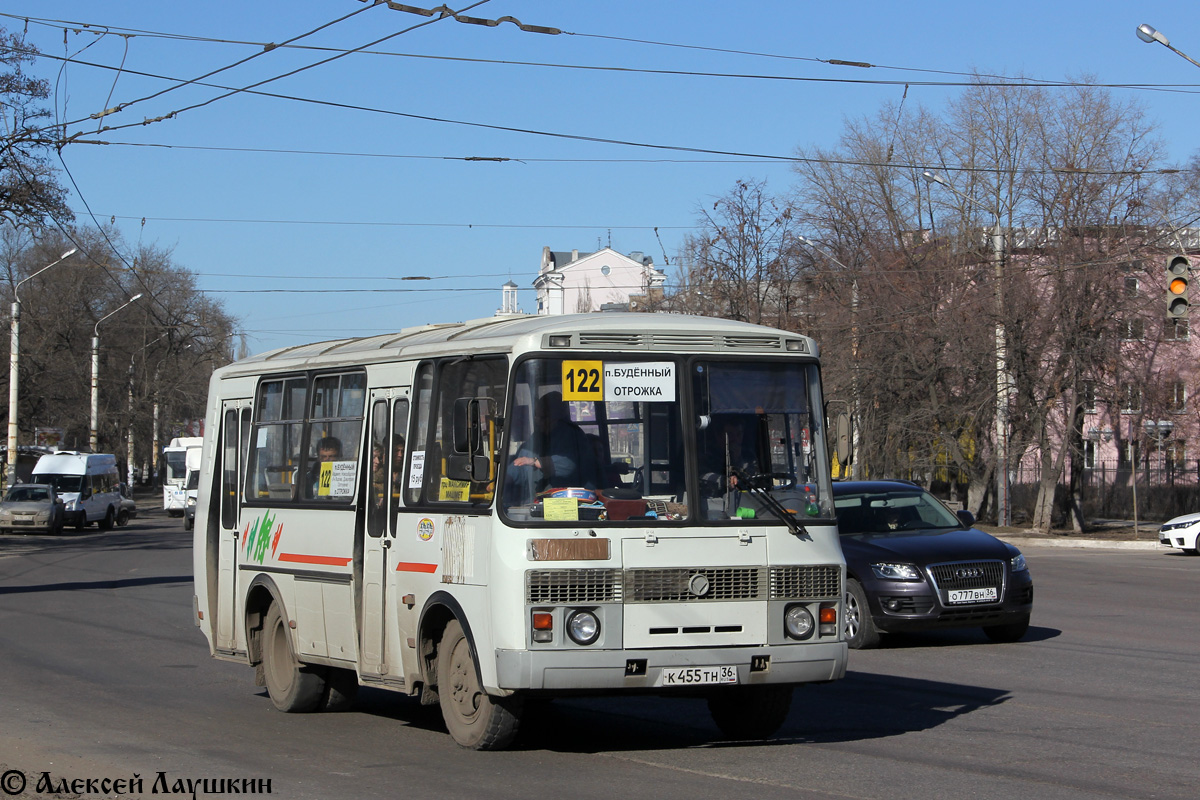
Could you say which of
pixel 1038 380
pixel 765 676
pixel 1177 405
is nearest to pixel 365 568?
pixel 765 676

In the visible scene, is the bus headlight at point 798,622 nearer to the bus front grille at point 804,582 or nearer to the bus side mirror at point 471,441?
the bus front grille at point 804,582

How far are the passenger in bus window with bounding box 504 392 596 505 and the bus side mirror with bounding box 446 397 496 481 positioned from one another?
18cm

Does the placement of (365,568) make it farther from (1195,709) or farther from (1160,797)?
(1195,709)

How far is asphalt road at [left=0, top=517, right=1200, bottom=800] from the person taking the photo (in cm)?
731

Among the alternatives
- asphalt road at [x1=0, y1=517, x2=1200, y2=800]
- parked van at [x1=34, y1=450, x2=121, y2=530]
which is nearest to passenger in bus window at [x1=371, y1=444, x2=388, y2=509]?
asphalt road at [x1=0, y1=517, x2=1200, y2=800]

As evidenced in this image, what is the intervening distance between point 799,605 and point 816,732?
129 centimetres

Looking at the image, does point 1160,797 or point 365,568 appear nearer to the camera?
point 1160,797

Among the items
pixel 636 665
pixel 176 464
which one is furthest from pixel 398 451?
pixel 176 464

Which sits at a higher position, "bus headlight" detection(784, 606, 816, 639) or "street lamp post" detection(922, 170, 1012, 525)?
"street lamp post" detection(922, 170, 1012, 525)

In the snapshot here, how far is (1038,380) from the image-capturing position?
37250 mm

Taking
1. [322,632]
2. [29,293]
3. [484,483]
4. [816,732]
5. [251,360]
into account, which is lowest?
[816,732]

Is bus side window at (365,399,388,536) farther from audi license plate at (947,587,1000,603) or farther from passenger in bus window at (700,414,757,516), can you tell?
audi license plate at (947,587,1000,603)

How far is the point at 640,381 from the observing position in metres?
8.14

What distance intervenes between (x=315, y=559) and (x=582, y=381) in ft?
9.64
